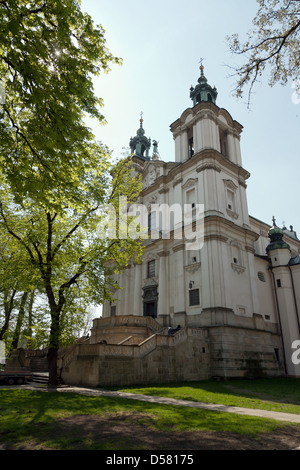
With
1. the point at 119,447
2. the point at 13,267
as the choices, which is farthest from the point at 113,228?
the point at 119,447

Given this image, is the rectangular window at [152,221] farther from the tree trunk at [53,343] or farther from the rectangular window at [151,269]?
the tree trunk at [53,343]

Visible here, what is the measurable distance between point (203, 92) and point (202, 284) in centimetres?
2284

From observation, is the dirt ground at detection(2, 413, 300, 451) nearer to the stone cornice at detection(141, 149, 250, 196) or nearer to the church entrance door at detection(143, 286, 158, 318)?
the church entrance door at detection(143, 286, 158, 318)

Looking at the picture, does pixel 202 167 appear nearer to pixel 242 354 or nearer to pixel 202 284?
pixel 202 284

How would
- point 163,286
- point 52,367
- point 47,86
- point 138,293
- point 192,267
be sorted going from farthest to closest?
point 138,293 → point 163,286 → point 192,267 → point 52,367 → point 47,86

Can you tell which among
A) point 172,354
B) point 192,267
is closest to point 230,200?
point 192,267

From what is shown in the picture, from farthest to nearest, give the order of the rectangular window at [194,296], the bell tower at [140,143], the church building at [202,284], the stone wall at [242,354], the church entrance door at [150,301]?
the bell tower at [140,143], the church entrance door at [150,301], the rectangular window at [194,296], the stone wall at [242,354], the church building at [202,284]

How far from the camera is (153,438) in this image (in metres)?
6.09

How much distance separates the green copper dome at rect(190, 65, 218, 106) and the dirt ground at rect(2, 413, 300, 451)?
3469 centimetres

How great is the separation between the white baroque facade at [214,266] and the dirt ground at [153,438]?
1604cm

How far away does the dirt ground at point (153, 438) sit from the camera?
5.59 meters

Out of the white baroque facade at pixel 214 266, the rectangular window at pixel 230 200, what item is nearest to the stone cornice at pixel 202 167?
the white baroque facade at pixel 214 266

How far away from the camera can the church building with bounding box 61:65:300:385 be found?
68.2ft

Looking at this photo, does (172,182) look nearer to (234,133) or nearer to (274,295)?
(234,133)
